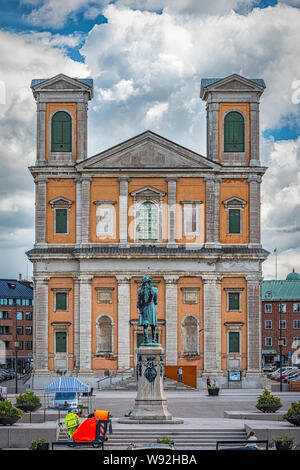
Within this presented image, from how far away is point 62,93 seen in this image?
70938 mm

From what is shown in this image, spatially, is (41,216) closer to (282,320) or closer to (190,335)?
(190,335)

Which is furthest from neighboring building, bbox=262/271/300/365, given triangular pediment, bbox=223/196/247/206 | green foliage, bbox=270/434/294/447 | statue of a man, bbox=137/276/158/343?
green foliage, bbox=270/434/294/447

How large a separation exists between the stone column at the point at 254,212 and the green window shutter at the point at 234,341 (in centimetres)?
678

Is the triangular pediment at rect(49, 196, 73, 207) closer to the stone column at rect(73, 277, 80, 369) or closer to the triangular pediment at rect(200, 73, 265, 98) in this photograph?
the stone column at rect(73, 277, 80, 369)

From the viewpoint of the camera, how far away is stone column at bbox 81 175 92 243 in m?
68.6

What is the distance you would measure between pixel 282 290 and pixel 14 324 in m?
32.7

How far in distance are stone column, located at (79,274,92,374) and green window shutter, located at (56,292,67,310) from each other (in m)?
1.36

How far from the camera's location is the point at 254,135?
232 ft

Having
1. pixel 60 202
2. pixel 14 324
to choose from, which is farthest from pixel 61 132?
pixel 14 324

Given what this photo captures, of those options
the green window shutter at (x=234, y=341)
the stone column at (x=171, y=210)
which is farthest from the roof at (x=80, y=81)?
the green window shutter at (x=234, y=341)

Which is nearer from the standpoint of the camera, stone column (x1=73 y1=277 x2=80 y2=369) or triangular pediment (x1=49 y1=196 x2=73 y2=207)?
stone column (x1=73 y1=277 x2=80 y2=369)
